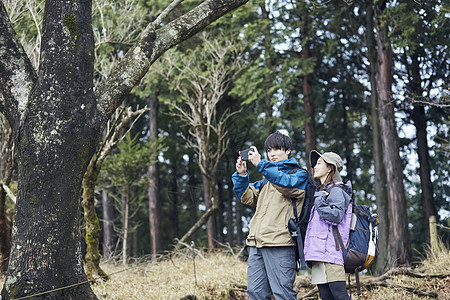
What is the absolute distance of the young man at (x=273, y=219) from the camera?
12.9 ft

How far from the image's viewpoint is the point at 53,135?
4.69 meters

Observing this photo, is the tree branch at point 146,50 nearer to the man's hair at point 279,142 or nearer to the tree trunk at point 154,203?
the man's hair at point 279,142

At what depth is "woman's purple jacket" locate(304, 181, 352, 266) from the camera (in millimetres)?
3874

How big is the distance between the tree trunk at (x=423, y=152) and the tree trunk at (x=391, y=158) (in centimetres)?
224

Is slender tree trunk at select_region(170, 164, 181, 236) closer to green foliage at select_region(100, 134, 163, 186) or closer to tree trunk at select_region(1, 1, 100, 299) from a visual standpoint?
green foliage at select_region(100, 134, 163, 186)

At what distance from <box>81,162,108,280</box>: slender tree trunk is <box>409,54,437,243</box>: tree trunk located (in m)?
10.8

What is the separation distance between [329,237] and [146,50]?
2938 millimetres

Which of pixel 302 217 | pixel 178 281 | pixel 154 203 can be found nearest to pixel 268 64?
pixel 154 203

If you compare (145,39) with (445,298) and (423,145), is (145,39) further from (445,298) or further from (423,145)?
(423,145)

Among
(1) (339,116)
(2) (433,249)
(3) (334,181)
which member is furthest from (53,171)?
(1) (339,116)

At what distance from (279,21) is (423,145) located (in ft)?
21.7

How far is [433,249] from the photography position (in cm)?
847

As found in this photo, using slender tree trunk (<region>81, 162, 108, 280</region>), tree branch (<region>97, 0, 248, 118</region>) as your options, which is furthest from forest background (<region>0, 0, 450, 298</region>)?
tree branch (<region>97, 0, 248, 118</region>)

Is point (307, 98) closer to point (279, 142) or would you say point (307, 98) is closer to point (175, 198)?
point (175, 198)
